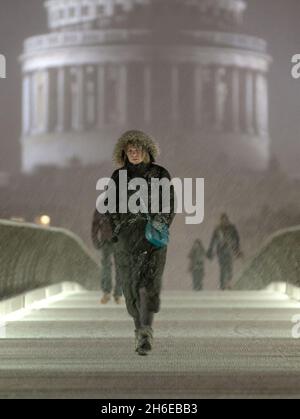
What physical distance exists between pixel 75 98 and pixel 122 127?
16.1ft

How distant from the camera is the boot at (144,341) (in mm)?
13922

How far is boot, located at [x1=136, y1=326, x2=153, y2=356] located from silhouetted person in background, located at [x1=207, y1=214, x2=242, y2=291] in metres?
18.2

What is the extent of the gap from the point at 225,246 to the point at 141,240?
20803mm

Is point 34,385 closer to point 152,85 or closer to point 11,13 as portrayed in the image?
point 11,13

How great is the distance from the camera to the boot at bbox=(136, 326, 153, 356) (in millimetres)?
13922

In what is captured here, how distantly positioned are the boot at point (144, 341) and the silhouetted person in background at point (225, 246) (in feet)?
59.9

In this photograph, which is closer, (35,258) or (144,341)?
(144,341)

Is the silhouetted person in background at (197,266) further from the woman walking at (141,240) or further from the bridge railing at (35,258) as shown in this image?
the woman walking at (141,240)

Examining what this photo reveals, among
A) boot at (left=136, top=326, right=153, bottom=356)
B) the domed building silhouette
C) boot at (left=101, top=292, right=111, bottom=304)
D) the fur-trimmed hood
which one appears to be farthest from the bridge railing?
the domed building silhouette

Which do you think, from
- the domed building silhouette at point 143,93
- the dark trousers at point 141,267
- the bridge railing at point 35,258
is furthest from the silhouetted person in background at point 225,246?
the domed building silhouette at point 143,93

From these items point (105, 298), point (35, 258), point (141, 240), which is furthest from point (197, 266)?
point (141, 240)

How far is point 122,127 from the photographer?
443ft

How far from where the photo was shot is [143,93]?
137000 millimetres

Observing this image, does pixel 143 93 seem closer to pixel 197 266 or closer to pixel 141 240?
pixel 197 266
